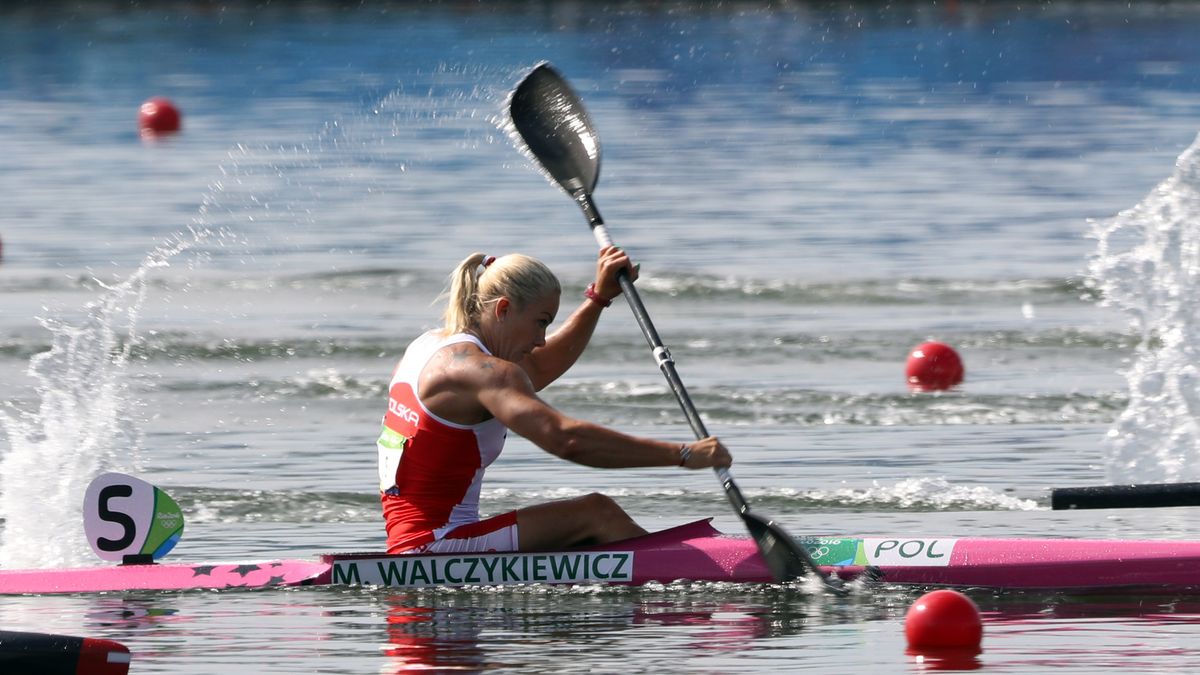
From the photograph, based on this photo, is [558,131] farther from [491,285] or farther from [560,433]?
[560,433]

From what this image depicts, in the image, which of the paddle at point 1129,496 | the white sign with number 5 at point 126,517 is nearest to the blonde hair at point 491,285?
the white sign with number 5 at point 126,517

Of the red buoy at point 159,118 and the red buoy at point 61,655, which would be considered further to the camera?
the red buoy at point 159,118

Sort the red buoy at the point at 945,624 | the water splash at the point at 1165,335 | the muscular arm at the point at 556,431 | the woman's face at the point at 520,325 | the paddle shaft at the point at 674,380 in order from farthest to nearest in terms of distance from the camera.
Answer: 1. the water splash at the point at 1165,335
2. the paddle shaft at the point at 674,380
3. the woman's face at the point at 520,325
4. the muscular arm at the point at 556,431
5. the red buoy at the point at 945,624

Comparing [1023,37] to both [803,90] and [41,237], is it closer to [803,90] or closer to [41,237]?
[803,90]

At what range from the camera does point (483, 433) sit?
763 cm

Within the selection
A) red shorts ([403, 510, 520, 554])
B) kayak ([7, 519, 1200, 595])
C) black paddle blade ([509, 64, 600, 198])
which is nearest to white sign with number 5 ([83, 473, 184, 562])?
kayak ([7, 519, 1200, 595])

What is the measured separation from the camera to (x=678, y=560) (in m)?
7.77

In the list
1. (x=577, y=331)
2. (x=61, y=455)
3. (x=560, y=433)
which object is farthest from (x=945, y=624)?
(x=61, y=455)

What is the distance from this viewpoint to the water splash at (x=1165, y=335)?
1064 centimetres

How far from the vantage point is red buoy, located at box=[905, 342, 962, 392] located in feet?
42.5

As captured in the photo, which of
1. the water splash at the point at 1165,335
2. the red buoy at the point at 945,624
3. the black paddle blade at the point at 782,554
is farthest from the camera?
the water splash at the point at 1165,335

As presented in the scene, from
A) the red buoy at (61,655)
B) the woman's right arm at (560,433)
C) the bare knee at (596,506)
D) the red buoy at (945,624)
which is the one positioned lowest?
the red buoy at (61,655)

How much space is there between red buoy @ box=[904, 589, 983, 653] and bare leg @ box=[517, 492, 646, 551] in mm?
1311

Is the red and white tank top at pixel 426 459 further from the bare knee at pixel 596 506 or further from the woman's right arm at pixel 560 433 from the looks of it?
the bare knee at pixel 596 506
